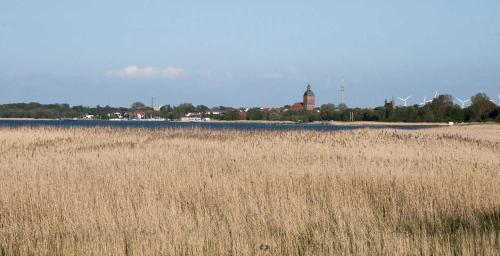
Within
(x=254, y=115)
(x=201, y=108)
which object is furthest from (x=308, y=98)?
(x=254, y=115)

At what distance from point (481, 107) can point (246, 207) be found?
3390 inches

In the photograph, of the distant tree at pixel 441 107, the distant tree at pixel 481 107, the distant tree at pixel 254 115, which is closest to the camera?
the distant tree at pixel 481 107

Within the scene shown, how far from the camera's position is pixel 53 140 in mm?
25656

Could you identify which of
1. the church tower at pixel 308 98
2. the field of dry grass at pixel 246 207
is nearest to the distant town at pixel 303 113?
the church tower at pixel 308 98

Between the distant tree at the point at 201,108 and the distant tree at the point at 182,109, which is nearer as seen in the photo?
the distant tree at the point at 182,109

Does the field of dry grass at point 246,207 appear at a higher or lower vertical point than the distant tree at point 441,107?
lower

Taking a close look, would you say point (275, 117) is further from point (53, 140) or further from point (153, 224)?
point (153, 224)

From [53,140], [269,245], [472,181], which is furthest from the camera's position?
[53,140]

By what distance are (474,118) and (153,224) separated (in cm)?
8926

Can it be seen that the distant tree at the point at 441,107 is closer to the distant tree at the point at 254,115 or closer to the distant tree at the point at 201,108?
the distant tree at the point at 254,115

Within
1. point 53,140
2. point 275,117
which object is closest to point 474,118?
point 275,117

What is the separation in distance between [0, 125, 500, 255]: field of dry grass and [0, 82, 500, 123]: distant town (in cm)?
7250

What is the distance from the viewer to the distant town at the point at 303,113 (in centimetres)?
9382

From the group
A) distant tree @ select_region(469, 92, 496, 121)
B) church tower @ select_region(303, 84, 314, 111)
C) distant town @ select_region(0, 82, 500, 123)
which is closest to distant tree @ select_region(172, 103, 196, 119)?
distant town @ select_region(0, 82, 500, 123)
